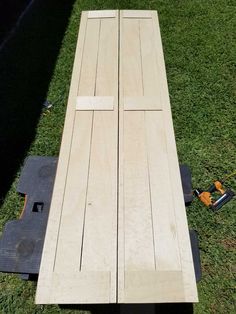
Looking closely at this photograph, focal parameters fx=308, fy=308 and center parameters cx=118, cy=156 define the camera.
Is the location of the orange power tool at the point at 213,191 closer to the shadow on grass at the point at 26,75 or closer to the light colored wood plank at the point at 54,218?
the light colored wood plank at the point at 54,218

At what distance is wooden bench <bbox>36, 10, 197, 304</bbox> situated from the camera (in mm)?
2035

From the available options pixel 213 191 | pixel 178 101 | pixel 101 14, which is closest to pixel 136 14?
pixel 101 14

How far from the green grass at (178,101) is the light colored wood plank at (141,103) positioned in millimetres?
1245

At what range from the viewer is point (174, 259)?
7.01ft

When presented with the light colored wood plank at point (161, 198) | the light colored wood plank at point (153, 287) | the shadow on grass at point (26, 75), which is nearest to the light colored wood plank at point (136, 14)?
the shadow on grass at point (26, 75)

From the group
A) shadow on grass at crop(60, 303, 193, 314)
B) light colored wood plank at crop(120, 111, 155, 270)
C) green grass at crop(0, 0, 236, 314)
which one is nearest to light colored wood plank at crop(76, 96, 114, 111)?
light colored wood plank at crop(120, 111, 155, 270)

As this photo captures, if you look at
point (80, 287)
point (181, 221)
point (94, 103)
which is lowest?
point (80, 287)

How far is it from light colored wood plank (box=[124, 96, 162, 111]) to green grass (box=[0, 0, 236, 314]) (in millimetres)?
1245

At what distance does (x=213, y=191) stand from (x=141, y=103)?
4.90 ft

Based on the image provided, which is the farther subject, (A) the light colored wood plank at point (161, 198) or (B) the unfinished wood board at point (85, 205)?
(A) the light colored wood plank at point (161, 198)

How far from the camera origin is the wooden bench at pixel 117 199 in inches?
80.1

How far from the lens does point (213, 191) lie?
3766 millimetres

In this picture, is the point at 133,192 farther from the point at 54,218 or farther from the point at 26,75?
the point at 26,75

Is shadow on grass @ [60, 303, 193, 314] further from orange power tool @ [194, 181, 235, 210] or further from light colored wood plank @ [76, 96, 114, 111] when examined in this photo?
light colored wood plank @ [76, 96, 114, 111]
